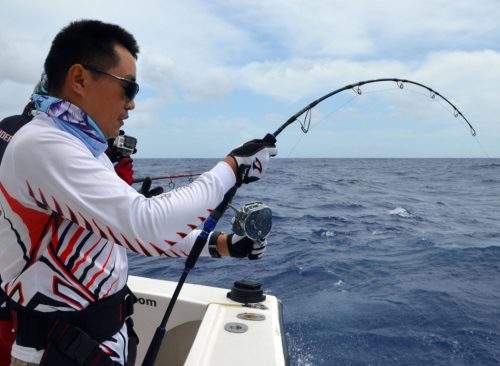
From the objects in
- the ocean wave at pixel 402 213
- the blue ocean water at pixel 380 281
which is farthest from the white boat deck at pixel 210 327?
the ocean wave at pixel 402 213

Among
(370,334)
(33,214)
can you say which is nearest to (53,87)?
(33,214)

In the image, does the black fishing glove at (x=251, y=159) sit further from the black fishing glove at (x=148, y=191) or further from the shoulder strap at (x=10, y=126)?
the black fishing glove at (x=148, y=191)

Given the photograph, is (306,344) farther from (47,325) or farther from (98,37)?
(98,37)

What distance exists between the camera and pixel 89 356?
1.29 metres

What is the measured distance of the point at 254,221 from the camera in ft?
6.09

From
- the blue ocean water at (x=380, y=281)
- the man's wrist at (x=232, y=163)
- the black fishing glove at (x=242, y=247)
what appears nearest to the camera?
the man's wrist at (x=232, y=163)

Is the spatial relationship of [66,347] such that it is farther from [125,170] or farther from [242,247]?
[242,247]

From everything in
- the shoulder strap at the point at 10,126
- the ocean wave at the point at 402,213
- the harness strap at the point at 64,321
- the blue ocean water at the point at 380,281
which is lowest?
the blue ocean water at the point at 380,281

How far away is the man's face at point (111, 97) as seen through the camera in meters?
1.26

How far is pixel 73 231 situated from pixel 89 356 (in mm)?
414

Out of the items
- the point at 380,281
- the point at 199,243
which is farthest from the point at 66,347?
the point at 380,281

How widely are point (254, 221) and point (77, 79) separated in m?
0.96

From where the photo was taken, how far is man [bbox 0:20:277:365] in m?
1.09

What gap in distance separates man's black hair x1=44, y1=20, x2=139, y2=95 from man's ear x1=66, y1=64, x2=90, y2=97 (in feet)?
0.06
